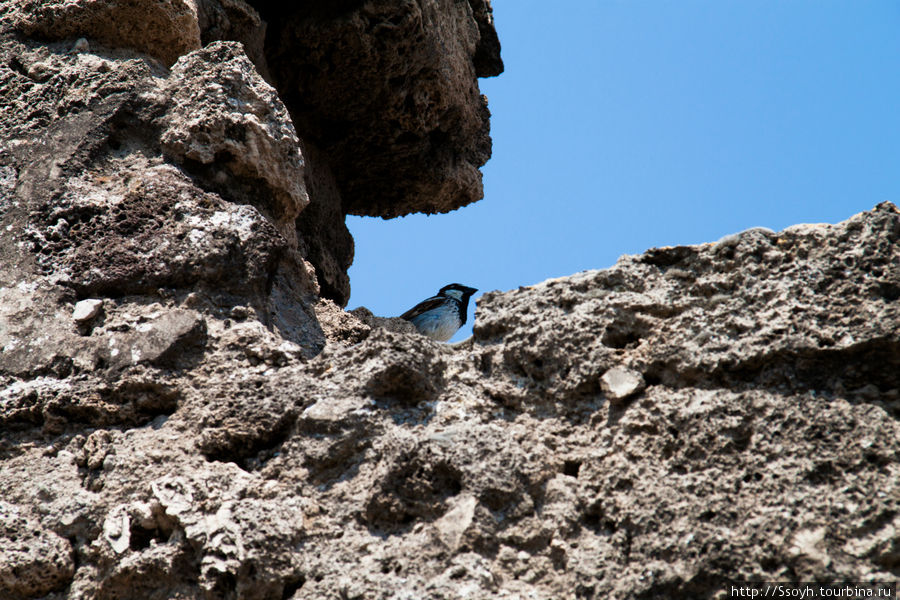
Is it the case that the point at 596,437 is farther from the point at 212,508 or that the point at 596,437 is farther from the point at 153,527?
the point at 153,527

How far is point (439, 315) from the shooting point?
6785 mm

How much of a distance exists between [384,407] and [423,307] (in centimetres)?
456

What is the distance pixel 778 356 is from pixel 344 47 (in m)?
2.63

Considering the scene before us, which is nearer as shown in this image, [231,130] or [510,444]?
[510,444]

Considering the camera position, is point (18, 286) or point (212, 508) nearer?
point (212, 508)

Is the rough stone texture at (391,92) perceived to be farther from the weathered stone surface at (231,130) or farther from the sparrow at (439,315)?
the sparrow at (439,315)

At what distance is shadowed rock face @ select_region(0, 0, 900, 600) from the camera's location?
1833 mm

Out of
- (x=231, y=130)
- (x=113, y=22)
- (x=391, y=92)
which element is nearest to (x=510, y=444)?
(x=231, y=130)

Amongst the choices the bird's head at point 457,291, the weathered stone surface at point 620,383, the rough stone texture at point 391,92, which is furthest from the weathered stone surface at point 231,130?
the bird's head at point 457,291

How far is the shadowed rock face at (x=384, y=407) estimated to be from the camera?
1.83 m

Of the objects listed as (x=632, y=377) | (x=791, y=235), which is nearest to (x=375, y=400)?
(x=632, y=377)

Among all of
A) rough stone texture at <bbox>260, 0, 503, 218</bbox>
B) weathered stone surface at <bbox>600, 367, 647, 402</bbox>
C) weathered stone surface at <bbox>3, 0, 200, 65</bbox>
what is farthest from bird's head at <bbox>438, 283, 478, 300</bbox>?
weathered stone surface at <bbox>600, 367, 647, 402</bbox>

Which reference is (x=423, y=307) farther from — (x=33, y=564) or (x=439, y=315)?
(x=33, y=564)

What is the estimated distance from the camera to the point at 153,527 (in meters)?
2.07
